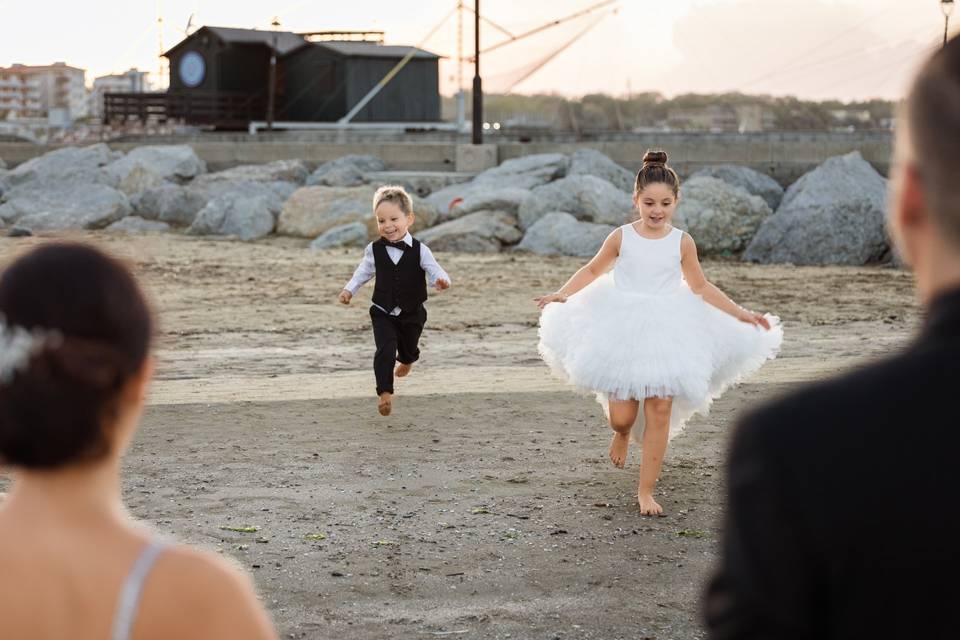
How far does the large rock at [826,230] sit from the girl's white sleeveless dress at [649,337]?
13790mm

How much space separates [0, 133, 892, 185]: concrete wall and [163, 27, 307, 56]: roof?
9701 millimetres

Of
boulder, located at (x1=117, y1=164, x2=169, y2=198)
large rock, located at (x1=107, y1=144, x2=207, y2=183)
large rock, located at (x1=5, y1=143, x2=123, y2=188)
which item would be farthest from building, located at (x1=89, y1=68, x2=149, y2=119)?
boulder, located at (x1=117, y1=164, x2=169, y2=198)

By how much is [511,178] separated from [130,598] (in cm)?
2521

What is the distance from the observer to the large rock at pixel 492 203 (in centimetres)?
2366

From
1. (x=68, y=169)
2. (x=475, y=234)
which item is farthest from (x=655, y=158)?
(x=68, y=169)

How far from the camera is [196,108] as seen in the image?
44.2 metres

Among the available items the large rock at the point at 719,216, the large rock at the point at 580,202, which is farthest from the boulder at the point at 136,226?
the large rock at the point at 719,216

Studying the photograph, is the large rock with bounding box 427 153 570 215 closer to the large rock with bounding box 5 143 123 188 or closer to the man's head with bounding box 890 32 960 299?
the large rock with bounding box 5 143 123 188

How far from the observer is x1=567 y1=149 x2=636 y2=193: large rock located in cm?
2648

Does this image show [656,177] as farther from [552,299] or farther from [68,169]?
[68,169]

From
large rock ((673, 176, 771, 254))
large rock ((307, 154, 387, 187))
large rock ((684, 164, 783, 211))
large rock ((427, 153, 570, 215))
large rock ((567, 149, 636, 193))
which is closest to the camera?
large rock ((673, 176, 771, 254))

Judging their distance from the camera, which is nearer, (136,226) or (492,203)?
(492,203)

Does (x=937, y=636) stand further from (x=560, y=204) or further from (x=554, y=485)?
(x=560, y=204)

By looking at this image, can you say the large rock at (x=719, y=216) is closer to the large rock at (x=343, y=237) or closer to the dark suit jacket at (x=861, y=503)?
the large rock at (x=343, y=237)
